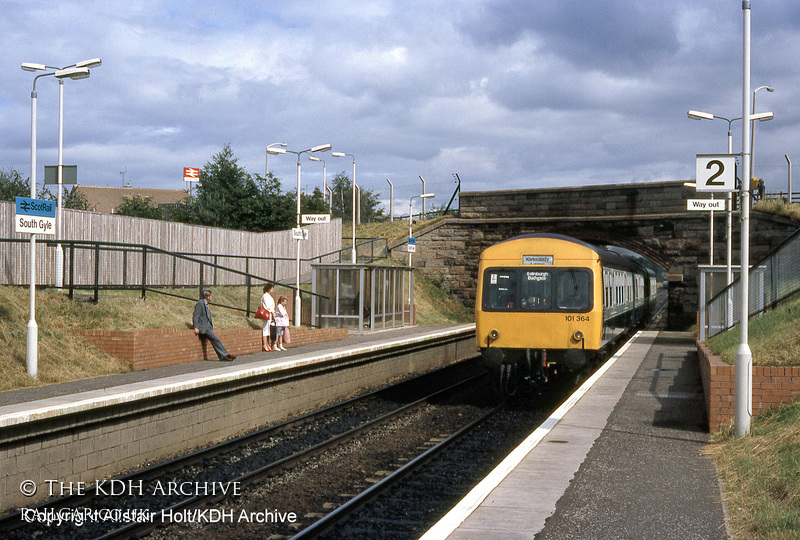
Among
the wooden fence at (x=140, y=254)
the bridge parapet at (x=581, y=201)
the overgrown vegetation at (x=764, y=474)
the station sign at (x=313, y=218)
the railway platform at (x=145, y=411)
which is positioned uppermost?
the bridge parapet at (x=581, y=201)

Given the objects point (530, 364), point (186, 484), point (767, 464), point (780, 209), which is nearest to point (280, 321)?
point (530, 364)

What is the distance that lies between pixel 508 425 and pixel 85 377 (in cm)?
724

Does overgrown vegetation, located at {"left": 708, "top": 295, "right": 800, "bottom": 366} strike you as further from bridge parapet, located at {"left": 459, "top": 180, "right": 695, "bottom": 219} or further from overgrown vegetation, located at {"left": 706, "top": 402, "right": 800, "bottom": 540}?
bridge parapet, located at {"left": 459, "top": 180, "right": 695, "bottom": 219}

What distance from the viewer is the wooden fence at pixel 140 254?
16109 millimetres

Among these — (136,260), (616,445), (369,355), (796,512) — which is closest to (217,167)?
(136,260)

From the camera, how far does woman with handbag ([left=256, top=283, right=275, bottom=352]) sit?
17453 mm

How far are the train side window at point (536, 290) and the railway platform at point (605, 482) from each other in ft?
12.3

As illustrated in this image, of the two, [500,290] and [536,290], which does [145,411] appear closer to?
[500,290]

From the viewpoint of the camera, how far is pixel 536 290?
47.0 ft

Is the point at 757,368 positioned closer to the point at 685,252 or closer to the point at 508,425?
the point at 508,425

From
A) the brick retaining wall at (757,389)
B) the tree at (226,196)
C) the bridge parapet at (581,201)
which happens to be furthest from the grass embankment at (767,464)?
the tree at (226,196)

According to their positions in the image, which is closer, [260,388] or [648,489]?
[648,489]

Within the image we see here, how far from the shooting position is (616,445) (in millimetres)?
7621

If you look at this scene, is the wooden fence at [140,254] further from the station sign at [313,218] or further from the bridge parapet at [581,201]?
the bridge parapet at [581,201]
